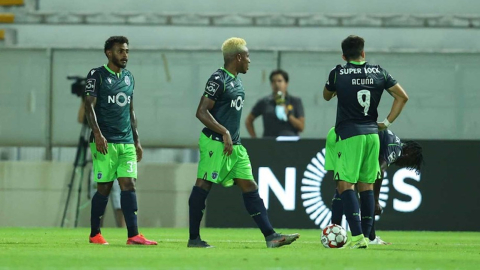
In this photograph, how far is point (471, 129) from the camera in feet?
50.9

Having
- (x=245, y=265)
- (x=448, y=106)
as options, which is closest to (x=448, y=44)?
(x=448, y=106)

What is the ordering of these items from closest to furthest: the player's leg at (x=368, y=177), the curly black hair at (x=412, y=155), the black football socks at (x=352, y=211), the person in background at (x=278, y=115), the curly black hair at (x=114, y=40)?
the black football socks at (x=352, y=211) → the player's leg at (x=368, y=177) → the curly black hair at (x=114, y=40) → the curly black hair at (x=412, y=155) → the person in background at (x=278, y=115)

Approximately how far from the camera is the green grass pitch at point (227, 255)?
7.83 metres

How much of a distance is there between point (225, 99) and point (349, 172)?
127 cm

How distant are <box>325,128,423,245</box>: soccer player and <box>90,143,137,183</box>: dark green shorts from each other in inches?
72.1

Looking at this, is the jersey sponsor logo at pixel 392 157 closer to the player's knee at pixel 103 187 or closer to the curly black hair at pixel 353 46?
the curly black hair at pixel 353 46

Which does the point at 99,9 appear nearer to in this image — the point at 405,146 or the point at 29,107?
the point at 29,107

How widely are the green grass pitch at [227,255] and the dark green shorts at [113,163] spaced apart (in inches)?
25.2

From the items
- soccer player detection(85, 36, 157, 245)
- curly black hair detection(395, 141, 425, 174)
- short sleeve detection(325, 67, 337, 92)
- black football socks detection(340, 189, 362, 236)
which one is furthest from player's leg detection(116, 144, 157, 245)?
curly black hair detection(395, 141, 425, 174)

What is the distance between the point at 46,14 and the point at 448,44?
6730 mm

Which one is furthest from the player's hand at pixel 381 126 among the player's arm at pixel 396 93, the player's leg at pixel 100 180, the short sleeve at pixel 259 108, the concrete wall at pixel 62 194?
the concrete wall at pixel 62 194

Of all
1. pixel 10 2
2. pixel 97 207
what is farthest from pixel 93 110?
pixel 10 2

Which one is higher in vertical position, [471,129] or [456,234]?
[471,129]

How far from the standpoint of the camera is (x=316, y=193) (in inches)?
590
